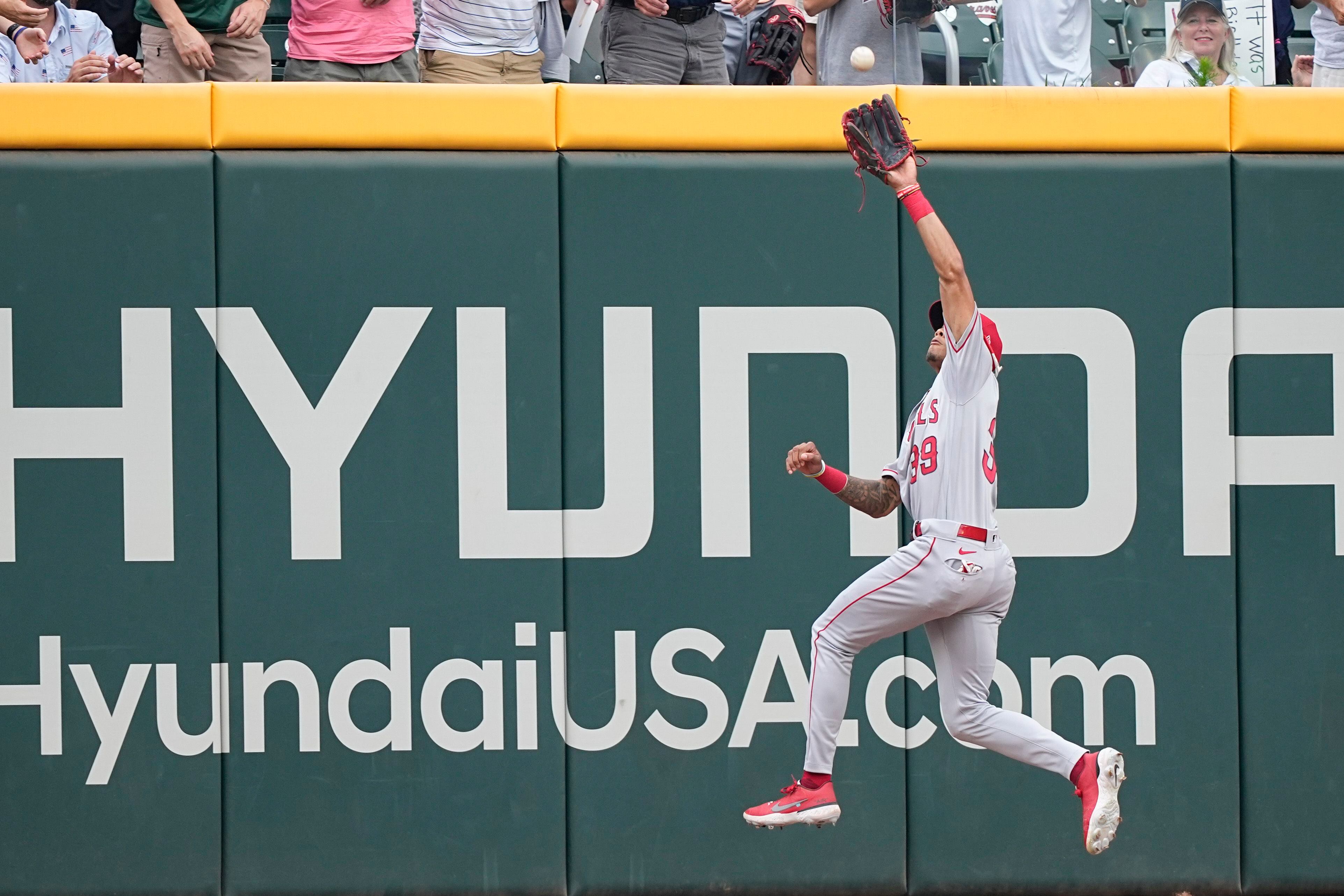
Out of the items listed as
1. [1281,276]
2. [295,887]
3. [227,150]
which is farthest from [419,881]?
[1281,276]

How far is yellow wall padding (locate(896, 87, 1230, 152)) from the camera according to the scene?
18.9 feet

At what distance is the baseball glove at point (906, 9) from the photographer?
239 inches

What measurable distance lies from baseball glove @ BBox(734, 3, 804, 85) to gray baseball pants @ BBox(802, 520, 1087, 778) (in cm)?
260

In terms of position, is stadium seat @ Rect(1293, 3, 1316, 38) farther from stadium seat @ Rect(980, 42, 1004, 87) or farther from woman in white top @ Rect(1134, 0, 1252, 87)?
stadium seat @ Rect(980, 42, 1004, 87)

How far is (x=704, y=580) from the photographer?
5.76 meters

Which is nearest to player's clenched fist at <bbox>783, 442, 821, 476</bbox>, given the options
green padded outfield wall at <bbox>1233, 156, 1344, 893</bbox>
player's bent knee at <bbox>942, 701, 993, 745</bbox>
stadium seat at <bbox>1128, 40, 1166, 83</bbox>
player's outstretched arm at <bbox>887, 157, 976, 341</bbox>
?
player's outstretched arm at <bbox>887, 157, 976, 341</bbox>

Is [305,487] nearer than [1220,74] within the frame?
Yes

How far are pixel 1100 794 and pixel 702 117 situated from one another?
2880mm

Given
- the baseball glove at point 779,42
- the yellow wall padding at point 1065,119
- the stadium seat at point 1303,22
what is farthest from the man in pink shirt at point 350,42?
the stadium seat at point 1303,22

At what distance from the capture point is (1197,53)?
616cm

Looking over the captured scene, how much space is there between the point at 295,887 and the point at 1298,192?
4.74m

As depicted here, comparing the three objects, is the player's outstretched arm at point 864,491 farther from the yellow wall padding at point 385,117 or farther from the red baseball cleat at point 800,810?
the yellow wall padding at point 385,117

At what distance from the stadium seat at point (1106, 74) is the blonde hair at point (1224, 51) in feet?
0.99

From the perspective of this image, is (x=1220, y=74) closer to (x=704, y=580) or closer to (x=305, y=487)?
(x=704, y=580)
